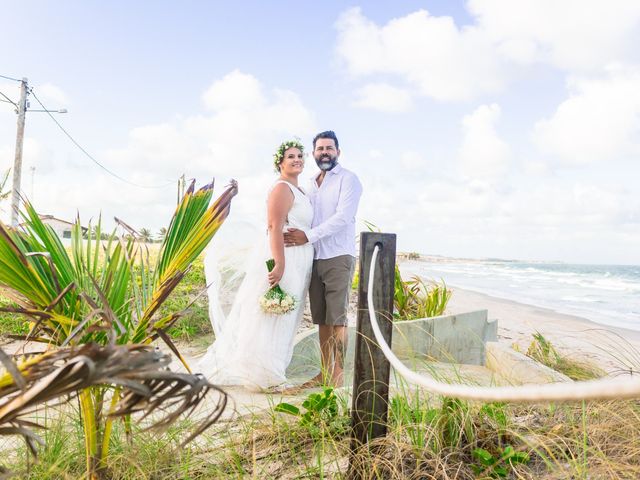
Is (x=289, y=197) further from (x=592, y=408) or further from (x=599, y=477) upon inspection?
(x=599, y=477)

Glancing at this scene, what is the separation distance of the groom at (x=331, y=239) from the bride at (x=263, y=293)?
0.13m

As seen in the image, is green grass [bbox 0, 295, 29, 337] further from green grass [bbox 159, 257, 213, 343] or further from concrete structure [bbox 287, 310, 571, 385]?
concrete structure [bbox 287, 310, 571, 385]

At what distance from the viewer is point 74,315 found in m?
2.12

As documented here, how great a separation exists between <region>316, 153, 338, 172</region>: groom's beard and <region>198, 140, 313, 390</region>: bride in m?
0.18

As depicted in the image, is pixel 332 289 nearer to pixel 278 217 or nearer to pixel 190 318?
pixel 278 217

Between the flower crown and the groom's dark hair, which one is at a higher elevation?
the groom's dark hair

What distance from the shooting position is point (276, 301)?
4801mm

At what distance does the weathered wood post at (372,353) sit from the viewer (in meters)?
2.57

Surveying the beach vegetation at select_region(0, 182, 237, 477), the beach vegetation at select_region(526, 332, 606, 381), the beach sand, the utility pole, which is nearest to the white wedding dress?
the beach vegetation at select_region(0, 182, 237, 477)

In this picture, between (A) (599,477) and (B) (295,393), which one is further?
(B) (295,393)

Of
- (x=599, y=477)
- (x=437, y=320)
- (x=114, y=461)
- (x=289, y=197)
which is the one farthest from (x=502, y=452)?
(x=437, y=320)

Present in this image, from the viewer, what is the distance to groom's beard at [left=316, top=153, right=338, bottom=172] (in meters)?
4.86

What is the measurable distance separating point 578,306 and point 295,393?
654 inches

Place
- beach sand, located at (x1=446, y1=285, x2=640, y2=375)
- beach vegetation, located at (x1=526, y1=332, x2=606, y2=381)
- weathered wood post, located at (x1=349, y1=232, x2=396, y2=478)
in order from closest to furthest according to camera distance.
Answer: weathered wood post, located at (x1=349, y1=232, x2=396, y2=478)
beach vegetation, located at (x1=526, y1=332, x2=606, y2=381)
beach sand, located at (x1=446, y1=285, x2=640, y2=375)
